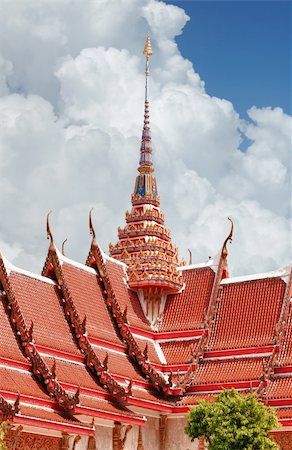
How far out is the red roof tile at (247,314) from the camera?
27.9 metres

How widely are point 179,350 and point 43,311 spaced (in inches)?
182

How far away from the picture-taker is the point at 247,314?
28.7 m

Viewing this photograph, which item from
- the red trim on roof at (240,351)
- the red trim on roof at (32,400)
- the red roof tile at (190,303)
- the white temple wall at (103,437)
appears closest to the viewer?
the red trim on roof at (32,400)

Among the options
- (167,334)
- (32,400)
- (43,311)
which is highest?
(167,334)

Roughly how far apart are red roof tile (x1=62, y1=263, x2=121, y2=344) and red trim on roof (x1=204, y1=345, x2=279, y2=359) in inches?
99.5

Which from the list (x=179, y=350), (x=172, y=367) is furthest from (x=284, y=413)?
(x=179, y=350)

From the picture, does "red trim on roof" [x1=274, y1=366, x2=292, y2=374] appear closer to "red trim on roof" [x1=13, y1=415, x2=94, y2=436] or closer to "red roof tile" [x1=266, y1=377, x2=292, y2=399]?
"red roof tile" [x1=266, y1=377, x2=292, y2=399]

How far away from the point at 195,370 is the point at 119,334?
2198 mm

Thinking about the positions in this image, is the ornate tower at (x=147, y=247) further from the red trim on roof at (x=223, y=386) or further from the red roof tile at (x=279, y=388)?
the red roof tile at (x=279, y=388)

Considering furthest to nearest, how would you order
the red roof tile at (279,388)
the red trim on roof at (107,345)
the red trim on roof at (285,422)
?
1. the red trim on roof at (107,345)
2. the red roof tile at (279,388)
3. the red trim on roof at (285,422)

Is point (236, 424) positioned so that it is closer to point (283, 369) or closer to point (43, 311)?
point (283, 369)

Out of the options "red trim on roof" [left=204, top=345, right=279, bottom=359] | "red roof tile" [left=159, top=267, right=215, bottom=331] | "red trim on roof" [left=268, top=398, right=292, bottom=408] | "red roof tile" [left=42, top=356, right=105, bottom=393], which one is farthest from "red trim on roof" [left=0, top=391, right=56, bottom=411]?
"red roof tile" [left=159, top=267, right=215, bottom=331]

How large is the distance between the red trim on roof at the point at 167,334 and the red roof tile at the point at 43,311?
278cm

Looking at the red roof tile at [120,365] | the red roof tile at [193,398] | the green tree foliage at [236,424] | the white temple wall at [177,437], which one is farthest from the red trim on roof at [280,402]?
the red roof tile at [120,365]
